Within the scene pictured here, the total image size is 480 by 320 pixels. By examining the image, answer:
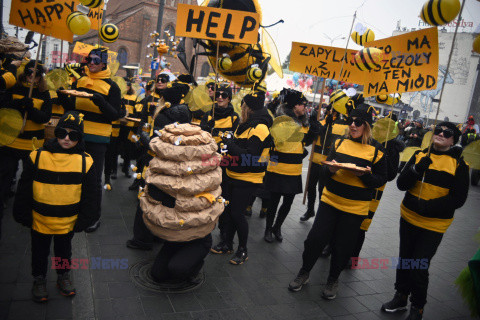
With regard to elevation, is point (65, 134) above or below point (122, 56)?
below

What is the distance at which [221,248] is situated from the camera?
4711 millimetres

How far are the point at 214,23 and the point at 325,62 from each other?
2.41 meters

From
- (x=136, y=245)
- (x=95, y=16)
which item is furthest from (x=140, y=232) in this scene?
(x=95, y=16)

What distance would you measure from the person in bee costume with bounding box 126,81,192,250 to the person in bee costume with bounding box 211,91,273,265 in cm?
64

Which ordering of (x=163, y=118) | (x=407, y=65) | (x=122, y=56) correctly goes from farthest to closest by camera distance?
(x=122, y=56) → (x=163, y=118) → (x=407, y=65)

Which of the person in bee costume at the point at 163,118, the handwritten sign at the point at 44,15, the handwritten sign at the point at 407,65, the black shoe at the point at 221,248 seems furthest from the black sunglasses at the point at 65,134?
the handwritten sign at the point at 407,65

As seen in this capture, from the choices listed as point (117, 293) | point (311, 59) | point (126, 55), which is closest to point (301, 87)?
point (311, 59)

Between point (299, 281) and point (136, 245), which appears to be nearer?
point (299, 281)

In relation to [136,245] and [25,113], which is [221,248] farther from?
[25,113]

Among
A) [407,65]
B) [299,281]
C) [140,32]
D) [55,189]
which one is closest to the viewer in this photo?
[55,189]

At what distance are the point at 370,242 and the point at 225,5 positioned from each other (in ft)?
14.5

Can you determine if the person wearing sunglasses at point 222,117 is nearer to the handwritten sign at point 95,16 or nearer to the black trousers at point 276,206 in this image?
the black trousers at point 276,206

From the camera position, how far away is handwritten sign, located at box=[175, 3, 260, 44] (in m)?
4.63

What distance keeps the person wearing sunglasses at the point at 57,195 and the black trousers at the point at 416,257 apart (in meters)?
3.16
